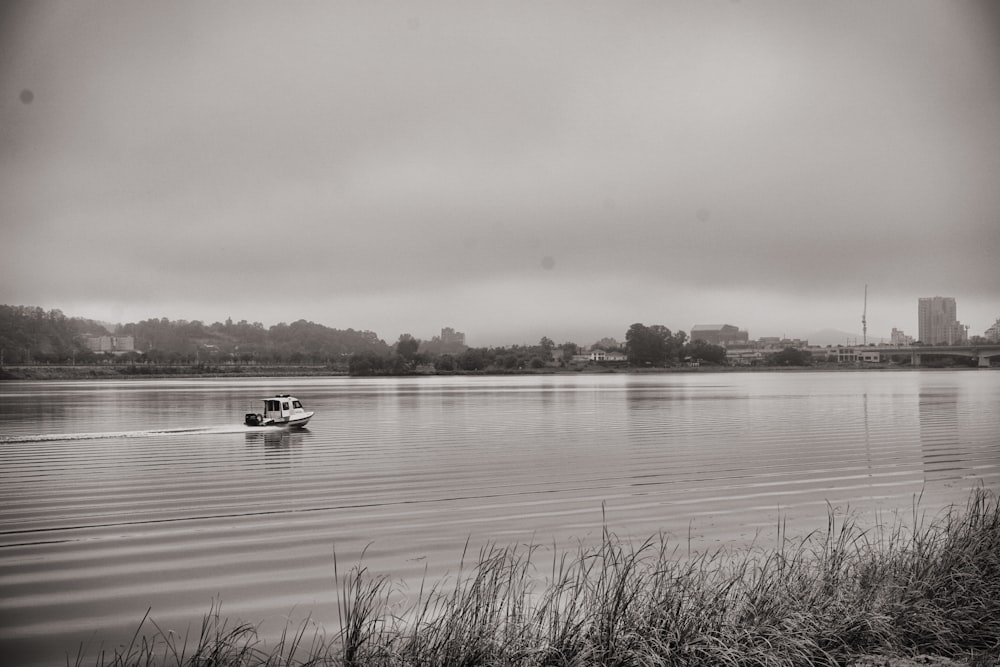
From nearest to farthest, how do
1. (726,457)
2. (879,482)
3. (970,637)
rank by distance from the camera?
(970,637) < (879,482) < (726,457)

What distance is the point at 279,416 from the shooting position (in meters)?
50.3

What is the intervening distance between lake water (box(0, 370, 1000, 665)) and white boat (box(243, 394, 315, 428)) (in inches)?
71.2

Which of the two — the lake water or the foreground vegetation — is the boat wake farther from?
the foreground vegetation

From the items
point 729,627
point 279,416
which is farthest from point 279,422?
point 729,627

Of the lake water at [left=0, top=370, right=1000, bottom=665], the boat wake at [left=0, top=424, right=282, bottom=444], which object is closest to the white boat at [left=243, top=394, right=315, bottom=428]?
the boat wake at [left=0, top=424, right=282, bottom=444]

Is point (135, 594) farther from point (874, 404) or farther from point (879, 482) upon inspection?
point (874, 404)

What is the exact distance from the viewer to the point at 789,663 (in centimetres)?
752

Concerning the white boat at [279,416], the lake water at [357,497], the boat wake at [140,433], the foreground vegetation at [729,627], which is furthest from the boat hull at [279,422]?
the foreground vegetation at [729,627]

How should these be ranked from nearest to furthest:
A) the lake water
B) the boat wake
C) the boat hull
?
the lake water, the boat wake, the boat hull

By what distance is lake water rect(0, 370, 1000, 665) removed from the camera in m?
13.1

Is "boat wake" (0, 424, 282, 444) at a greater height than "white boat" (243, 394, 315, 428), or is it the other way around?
"white boat" (243, 394, 315, 428)

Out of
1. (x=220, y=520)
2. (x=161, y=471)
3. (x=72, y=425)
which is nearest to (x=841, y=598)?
(x=220, y=520)

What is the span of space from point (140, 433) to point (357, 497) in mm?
28641

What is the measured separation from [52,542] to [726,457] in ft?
78.3
